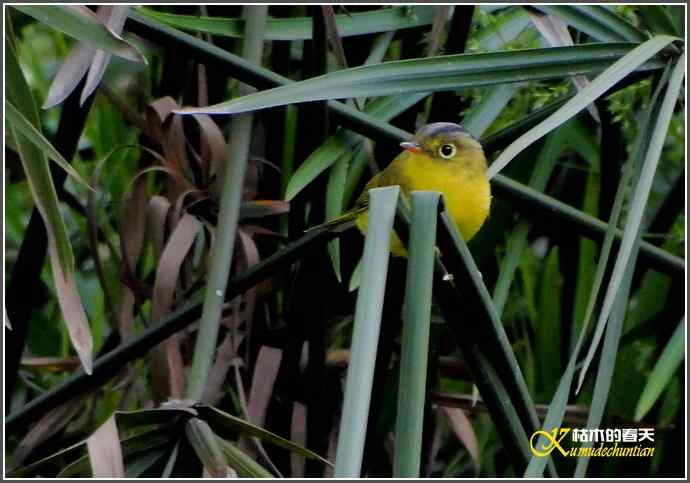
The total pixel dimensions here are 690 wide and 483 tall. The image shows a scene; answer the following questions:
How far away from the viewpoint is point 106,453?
6.32 feet

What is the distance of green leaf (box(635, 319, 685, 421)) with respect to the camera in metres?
2.81

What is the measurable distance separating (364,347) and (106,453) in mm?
698

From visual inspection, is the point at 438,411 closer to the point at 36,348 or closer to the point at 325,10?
the point at 325,10

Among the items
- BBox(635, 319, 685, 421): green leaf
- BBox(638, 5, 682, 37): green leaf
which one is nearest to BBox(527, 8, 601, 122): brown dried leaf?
BBox(638, 5, 682, 37): green leaf

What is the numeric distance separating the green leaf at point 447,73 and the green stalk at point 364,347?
0.63 m

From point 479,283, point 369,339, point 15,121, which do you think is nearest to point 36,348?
point 15,121

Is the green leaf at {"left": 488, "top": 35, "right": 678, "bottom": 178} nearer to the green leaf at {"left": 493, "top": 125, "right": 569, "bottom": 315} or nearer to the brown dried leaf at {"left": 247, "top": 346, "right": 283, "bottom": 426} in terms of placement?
the green leaf at {"left": 493, "top": 125, "right": 569, "bottom": 315}

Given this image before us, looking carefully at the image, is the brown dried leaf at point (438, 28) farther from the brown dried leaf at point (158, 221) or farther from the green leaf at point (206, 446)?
the green leaf at point (206, 446)

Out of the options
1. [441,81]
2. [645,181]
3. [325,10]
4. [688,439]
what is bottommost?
[688,439]

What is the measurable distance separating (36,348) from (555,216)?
1861mm

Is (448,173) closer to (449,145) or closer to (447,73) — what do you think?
(449,145)

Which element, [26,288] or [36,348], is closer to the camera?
[26,288]

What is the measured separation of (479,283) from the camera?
177 cm

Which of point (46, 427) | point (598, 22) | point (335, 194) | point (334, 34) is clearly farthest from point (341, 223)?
point (46, 427)
